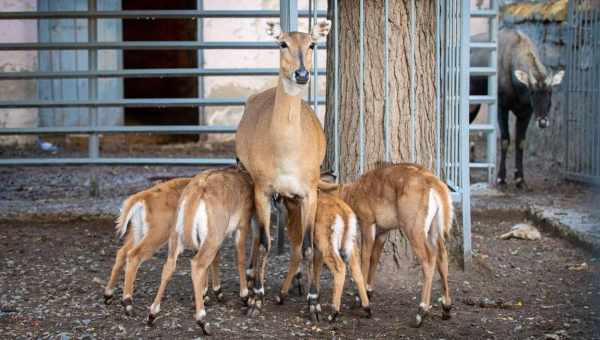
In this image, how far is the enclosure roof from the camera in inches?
509

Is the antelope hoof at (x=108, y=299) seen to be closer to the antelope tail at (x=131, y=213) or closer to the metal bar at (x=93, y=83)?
the antelope tail at (x=131, y=213)

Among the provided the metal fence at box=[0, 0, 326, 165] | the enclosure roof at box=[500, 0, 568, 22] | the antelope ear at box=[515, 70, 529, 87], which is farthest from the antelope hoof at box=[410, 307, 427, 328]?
the enclosure roof at box=[500, 0, 568, 22]

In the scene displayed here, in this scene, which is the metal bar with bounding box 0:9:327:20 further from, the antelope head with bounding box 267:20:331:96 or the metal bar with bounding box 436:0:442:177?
the antelope head with bounding box 267:20:331:96

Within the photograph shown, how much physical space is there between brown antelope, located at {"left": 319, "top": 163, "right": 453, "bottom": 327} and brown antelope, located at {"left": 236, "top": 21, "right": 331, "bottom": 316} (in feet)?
0.95

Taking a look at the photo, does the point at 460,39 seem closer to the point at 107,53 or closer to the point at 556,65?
the point at 556,65

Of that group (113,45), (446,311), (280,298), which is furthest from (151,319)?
(113,45)

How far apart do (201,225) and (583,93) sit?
22.8ft

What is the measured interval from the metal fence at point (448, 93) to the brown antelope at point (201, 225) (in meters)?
1.15

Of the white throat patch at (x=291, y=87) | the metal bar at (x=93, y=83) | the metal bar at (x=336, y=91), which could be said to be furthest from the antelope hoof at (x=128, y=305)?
the metal bar at (x=93, y=83)

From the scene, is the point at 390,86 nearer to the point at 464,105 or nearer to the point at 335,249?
the point at 464,105

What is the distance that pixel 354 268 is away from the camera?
19.6 feet

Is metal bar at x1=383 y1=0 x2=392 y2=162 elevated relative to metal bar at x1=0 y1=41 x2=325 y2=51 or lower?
lower

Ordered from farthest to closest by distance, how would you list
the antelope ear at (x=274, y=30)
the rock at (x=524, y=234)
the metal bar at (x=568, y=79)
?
the metal bar at (x=568, y=79) → the rock at (x=524, y=234) → the antelope ear at (x=274, y=30)

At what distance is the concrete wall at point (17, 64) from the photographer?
13.8 m
